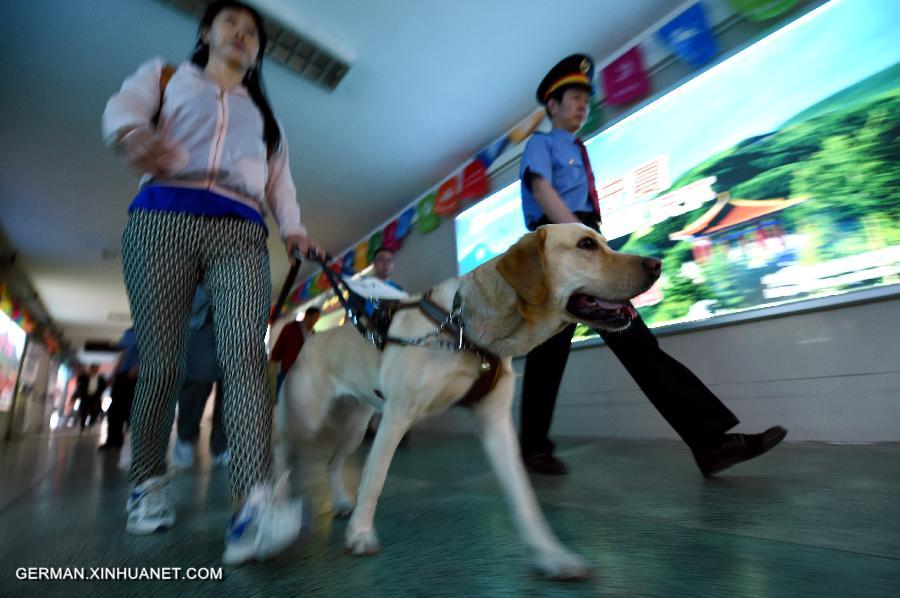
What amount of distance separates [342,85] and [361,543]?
4355mm

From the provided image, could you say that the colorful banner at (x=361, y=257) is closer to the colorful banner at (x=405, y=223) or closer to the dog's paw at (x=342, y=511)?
the colorful banner at (x=405, y=223)

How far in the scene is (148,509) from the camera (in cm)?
138

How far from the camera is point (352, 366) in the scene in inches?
58.2

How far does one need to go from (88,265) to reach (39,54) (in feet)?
23.3

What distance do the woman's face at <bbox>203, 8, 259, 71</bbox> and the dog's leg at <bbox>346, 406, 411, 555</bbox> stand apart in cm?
125

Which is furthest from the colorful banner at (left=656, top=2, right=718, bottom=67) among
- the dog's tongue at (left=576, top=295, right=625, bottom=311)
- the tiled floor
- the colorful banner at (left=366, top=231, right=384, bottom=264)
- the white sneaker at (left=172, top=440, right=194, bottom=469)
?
the colorful banner at (left=366, top=231, right=384, bottom=264)

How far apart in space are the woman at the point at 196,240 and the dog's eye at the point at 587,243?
0.90 meters

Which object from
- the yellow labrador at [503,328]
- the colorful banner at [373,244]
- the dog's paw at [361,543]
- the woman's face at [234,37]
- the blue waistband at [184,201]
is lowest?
the dog's paw at [361,543]

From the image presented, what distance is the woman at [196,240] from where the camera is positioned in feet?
3.98

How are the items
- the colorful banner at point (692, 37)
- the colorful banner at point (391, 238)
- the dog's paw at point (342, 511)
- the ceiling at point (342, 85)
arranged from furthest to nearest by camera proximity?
1. the colorful banner at point (391, 238)
2. the ceiling at point (342, 85)
3. the colorful banner at point (692, 37)
4. the dog's paw at point (342, 511)

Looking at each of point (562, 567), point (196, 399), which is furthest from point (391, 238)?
point (562, 567)

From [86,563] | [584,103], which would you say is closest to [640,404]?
[584,103]

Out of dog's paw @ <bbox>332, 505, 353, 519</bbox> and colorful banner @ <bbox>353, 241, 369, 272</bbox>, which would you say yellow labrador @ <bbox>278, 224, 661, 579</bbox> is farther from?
colorful banner @ <bbox>353, 241, 369, 272</bbox>

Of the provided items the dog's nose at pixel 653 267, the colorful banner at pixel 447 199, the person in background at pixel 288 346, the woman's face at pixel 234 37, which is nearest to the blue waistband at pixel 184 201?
the woman's face at pixel 234 37
